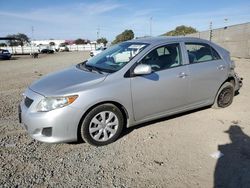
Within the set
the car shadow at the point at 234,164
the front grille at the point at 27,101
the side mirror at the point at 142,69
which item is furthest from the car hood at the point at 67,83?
the car shadow at the point at 234,164

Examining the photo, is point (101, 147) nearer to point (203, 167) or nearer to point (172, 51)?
point (203, 167)

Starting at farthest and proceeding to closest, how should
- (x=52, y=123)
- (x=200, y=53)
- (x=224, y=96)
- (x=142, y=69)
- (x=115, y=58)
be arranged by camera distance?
(x=224, y=96), (x=200, y=53), (x=115, y=58), (x=142, y=69), (x=52, y=123)

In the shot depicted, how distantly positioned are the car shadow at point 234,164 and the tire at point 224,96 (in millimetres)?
1328

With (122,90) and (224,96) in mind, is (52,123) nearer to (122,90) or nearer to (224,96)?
(122,90)

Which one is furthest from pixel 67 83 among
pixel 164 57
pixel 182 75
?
pixel 182 75

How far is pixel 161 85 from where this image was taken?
471 cm

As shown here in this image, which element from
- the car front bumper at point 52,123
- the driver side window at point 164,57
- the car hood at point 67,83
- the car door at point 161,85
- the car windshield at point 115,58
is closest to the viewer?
the car front bumper at point 52,123

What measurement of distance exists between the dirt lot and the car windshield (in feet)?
4.09

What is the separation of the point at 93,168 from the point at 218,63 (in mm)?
3586

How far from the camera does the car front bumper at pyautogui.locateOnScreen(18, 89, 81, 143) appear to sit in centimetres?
390

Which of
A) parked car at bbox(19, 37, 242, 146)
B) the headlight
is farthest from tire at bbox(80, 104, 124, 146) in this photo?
the headlight

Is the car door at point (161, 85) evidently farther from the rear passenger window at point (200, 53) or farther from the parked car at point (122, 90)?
the rear passenger window at point (200, 53)

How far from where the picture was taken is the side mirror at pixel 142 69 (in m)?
4.39

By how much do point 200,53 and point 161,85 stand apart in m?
1.46
